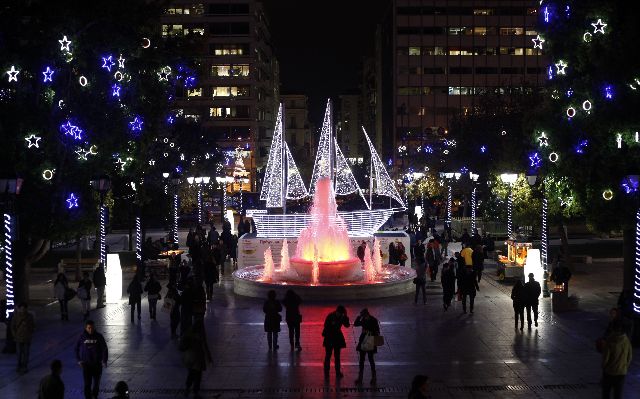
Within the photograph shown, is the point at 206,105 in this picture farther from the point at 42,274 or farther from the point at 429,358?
the point at 429,358

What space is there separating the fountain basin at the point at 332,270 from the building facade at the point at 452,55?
8670 cm

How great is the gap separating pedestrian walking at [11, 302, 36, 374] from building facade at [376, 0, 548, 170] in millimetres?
98779

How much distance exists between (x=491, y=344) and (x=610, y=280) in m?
13.4

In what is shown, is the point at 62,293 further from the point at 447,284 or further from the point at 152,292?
the point at 447,284

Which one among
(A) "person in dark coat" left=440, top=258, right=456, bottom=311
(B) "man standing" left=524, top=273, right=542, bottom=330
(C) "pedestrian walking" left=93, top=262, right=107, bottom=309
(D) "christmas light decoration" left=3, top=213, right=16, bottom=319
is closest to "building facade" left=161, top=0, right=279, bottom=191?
(C) "pedestrian walking" left=93, top=262, right=107, bottom=309

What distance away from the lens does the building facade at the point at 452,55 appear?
114312mm

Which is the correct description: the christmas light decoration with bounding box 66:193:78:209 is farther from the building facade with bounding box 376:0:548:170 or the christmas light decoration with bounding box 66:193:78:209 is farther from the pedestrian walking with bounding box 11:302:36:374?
the building facade with bounding box 376:0:548:170

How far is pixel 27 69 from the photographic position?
887 inches

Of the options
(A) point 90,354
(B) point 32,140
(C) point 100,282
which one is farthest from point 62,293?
(A) point 90,354

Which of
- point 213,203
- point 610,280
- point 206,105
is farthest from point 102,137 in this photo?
point 206,105

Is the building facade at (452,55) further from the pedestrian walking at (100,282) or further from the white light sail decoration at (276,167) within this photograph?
the pedestrian walking at (100,282)

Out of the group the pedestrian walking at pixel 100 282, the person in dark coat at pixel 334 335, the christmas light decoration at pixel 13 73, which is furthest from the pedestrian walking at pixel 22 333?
the christmas light decoration at pixel 13 73

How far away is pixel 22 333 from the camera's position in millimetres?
16312

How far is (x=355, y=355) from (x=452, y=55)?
102 meters
